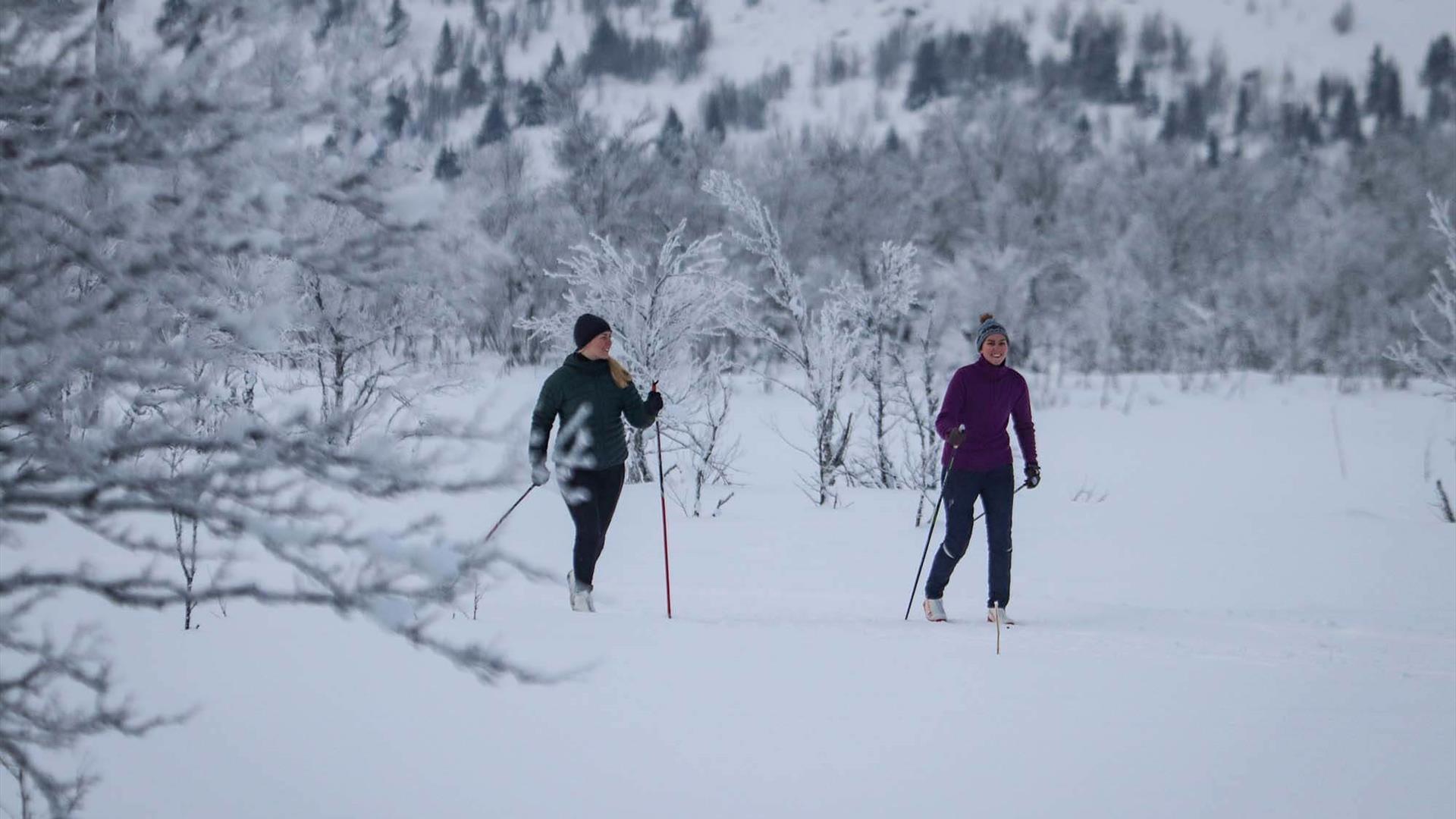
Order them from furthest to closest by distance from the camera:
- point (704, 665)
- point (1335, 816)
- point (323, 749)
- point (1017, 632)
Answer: point (1017, 632) < point (704, 665) < point (323, 749) < point (1335, 816)

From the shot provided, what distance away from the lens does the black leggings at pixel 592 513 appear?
4.82 metres

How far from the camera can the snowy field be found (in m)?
2.51

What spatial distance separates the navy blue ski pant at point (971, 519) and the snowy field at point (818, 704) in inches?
11.0

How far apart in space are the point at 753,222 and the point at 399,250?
910 centimetres

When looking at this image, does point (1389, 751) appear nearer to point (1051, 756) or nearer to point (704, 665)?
point (1051, 756)

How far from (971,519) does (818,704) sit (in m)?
2.25

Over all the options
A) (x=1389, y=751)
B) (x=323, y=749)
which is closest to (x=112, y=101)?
(x=323, y=749)

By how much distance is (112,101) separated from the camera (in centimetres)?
176

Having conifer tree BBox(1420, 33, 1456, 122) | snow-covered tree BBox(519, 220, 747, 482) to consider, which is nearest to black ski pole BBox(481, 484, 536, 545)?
snow-covered tree BBox(519, 220, 747, 482)

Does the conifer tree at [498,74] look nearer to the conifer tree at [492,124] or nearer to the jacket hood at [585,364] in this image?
the conifer tree at [492,124]

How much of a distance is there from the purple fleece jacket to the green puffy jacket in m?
1.75

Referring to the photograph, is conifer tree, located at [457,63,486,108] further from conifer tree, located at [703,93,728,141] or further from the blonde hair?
the blonde hair

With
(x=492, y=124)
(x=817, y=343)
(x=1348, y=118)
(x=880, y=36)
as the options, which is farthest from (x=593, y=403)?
(x=880, y=36)

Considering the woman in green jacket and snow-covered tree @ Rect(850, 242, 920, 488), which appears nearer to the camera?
the woman in green jacket
